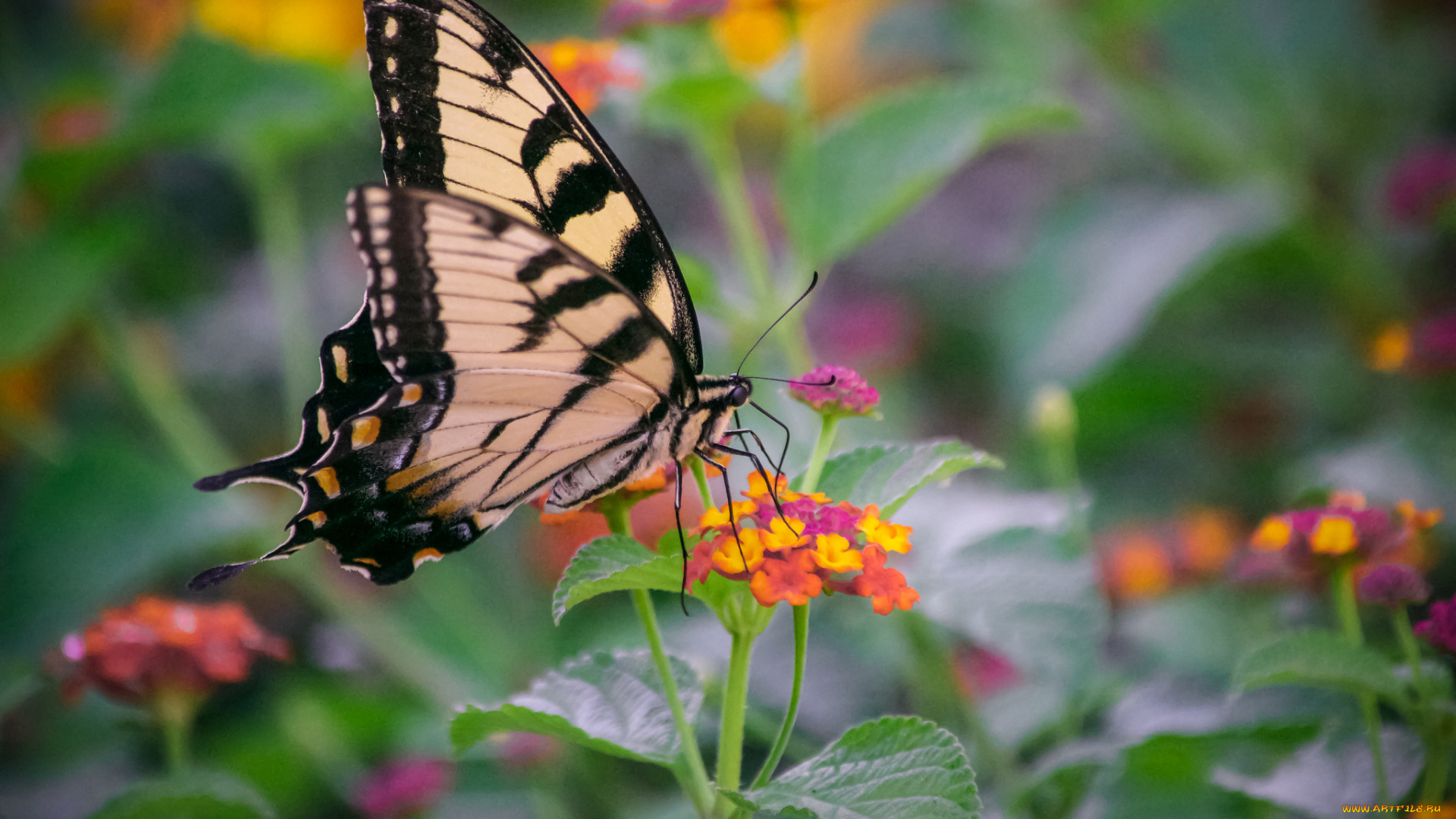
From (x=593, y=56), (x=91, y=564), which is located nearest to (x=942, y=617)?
(x=593, y=56)

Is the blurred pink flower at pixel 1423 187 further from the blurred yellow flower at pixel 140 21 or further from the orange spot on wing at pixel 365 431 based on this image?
the blurred yellow flower at pixel 140 21

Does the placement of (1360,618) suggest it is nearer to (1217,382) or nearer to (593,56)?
(1217,382)

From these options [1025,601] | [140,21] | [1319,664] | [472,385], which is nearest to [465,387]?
[472,385]

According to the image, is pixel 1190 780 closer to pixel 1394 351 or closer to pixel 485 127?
pixel 1394 351

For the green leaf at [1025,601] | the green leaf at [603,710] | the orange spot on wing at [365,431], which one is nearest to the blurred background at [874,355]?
the green leaf at [1025,601]

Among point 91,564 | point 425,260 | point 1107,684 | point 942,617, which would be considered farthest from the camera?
point 91,564

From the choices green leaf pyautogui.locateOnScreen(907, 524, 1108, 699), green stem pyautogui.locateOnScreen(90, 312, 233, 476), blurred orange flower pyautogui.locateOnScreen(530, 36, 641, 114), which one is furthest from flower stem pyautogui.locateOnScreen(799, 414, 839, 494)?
green stem pyautogui.locateOnScreen(90, 312, 233, 476)

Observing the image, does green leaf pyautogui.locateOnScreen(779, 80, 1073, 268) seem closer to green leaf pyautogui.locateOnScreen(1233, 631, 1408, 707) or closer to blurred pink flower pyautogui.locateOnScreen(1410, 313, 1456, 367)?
blurred pink flower pyautogui.locateOnScreen(1410, 313, 1456, 367)
